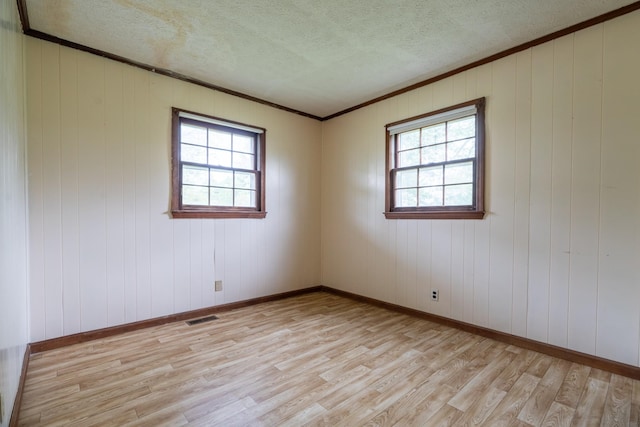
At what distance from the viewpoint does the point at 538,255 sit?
2.59 meters

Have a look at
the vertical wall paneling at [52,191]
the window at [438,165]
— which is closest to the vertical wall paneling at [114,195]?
the vertical wall paneling at [52,191]

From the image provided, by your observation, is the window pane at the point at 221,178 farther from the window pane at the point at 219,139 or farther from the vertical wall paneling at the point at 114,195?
the vertical wall paneling at the point at 114,195

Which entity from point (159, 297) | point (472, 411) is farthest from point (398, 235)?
point (159, 297)

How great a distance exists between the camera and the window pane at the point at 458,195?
3057mm

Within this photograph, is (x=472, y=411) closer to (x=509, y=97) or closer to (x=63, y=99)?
(x=509, y=97)

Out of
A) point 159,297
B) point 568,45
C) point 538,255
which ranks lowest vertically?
point 159,297

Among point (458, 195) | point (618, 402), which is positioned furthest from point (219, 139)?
point (618, 402)

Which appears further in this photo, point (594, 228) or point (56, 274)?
point (56, 274)

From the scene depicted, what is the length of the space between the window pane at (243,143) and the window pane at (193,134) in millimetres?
402

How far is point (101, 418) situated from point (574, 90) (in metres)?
4.04

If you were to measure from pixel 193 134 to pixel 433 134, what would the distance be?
2767 mm

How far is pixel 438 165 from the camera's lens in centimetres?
327

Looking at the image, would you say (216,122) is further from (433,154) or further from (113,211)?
(433,154)

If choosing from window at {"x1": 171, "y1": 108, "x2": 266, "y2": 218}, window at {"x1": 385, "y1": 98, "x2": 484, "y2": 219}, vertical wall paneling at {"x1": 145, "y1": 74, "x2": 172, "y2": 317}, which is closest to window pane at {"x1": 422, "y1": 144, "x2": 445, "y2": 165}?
window at {"x1": 385, "y1": 98, "x2": 484, "y2": 219}
